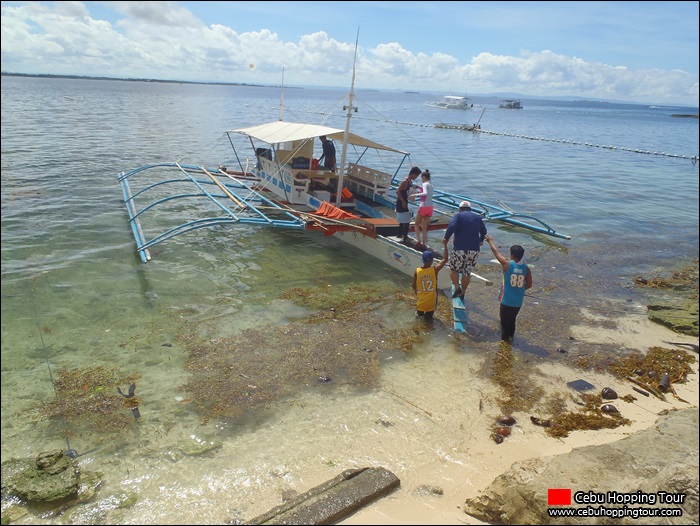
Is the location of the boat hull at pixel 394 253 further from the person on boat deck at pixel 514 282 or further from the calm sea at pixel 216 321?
the person on boat deck at pixel 514 282

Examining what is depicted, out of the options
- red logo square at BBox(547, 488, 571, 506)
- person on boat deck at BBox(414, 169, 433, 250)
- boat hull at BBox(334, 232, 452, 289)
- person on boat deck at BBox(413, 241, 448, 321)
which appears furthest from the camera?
person on boat deck at BBox(414, 169, 433, 250)

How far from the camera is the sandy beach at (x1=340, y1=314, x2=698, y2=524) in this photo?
4.57 meters

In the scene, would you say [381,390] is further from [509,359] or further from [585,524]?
[585,524]

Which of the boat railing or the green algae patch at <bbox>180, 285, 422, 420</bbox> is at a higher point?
the boat railing

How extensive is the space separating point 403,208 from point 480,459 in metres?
8.12

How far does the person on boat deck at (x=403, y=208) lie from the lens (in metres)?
12.5

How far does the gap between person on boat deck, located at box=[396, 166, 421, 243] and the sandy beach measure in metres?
5.84

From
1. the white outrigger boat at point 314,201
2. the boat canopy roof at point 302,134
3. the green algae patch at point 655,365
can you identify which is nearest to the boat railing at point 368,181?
the white outrigger boat at point 314,201

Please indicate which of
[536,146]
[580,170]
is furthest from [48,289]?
[536,146]

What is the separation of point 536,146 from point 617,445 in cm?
5253

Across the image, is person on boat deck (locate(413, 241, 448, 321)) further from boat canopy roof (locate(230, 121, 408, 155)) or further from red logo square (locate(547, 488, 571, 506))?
boat canopy roof (locate(230, 121, 408, 155))

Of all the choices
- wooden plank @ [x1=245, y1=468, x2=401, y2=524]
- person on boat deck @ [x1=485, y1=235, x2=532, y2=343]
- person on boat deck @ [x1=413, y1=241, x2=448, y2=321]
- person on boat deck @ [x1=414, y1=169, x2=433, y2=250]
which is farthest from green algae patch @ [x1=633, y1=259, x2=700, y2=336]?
wooden plank @ [x1=245, y1=468, x2=401, y2=524]

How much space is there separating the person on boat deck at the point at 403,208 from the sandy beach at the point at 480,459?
584cm

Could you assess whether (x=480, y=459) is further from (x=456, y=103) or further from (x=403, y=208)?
(x=456, y=103)
